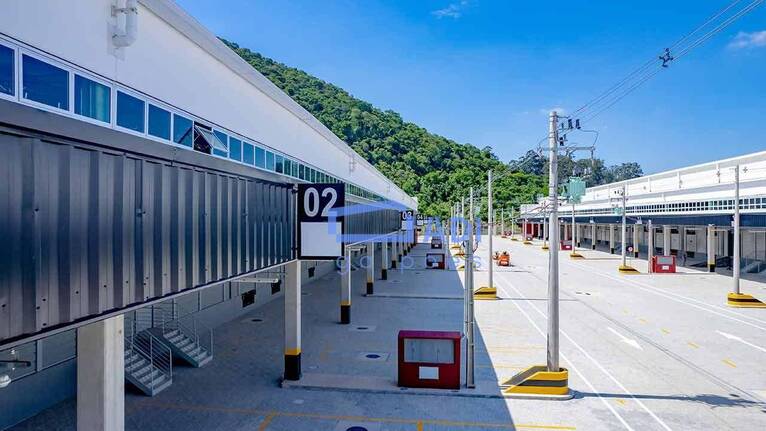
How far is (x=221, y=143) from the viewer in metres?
12.2

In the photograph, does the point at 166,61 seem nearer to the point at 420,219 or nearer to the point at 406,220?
the point at 406,220

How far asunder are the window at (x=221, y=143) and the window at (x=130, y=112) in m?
2.85

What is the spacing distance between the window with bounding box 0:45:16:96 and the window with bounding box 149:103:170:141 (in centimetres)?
308

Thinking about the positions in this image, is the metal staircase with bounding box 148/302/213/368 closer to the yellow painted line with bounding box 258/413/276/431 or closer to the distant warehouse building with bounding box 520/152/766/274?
the yellow painted line with bounding box 258/413/276/431

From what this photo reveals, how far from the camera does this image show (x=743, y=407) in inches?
538

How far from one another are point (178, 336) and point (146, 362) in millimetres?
2238

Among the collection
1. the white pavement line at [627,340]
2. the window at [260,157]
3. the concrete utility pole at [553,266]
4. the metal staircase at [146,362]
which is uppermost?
the window at [260,157]

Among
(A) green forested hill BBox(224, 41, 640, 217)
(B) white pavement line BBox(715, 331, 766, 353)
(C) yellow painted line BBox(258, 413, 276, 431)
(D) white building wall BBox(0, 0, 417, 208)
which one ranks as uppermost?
(A) green forested hill BBox(224, 41, 640, 217)

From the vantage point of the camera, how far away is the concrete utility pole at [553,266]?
48.2 ft

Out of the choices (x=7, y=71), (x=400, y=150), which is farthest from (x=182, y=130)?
(x=400, y=150)

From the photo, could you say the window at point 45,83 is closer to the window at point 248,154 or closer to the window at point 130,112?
the window at point 130,112

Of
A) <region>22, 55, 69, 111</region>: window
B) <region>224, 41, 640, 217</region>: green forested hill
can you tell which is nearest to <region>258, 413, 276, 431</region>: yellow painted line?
<region>22, 55, 69, 111</region>: window

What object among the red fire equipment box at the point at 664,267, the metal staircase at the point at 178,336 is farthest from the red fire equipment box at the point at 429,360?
the red fire equipment box at the point at 664,267

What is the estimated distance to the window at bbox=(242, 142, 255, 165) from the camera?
13.6 metres
